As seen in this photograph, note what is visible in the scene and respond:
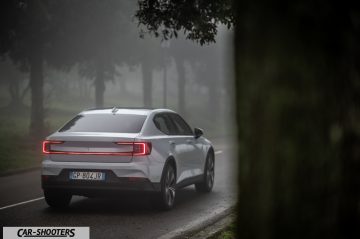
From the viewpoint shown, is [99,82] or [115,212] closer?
[115,212]

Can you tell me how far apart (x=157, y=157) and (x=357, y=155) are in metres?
7.26

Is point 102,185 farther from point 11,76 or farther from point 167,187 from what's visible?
point 11,76

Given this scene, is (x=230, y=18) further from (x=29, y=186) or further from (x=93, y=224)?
(x=29, y=186)

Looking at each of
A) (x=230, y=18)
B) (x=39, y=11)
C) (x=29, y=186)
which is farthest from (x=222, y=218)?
(x=39, y=11)

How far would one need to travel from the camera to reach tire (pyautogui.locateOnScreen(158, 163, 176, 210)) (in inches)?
382

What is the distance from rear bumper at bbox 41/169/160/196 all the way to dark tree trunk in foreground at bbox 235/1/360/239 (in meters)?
6.87

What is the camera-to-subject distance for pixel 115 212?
9.88m

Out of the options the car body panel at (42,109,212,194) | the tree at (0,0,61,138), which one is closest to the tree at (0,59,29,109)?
the tree at (0,0,61,138)

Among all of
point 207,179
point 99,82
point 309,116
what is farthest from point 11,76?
point 309,116

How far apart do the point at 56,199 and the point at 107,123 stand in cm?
139

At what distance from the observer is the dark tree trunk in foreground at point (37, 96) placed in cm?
2469

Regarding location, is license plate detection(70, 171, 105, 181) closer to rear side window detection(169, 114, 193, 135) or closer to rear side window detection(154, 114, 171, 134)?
rear side window detection(154, 114, 171, 134)

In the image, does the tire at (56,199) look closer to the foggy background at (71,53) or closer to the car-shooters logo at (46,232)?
the car-shooters logo at (46,232)

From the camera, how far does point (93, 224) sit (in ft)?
28.9
